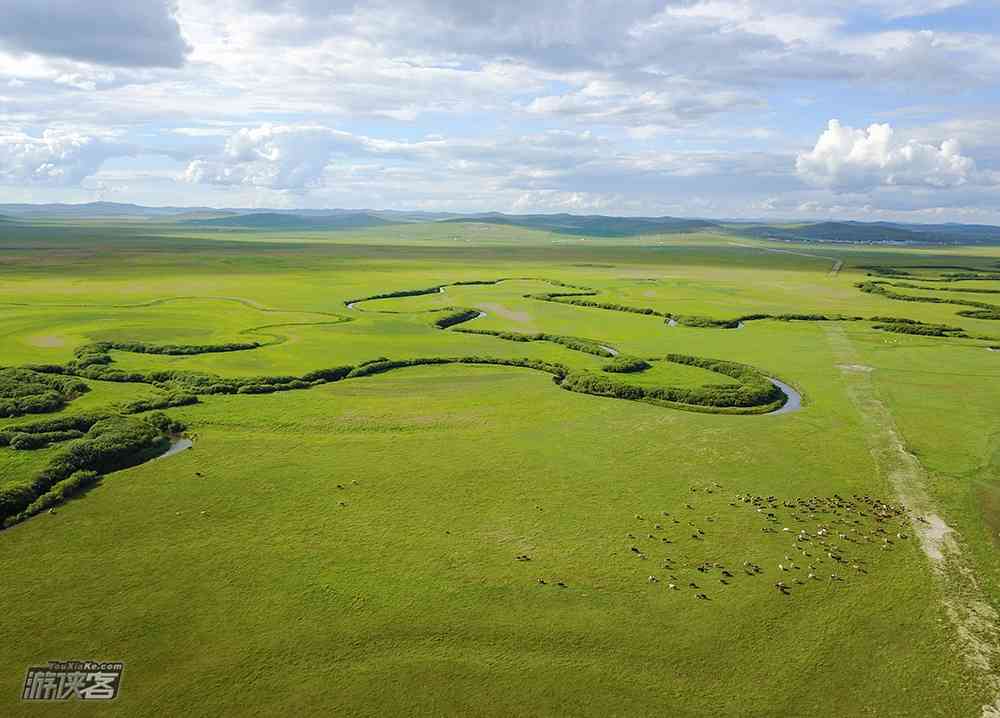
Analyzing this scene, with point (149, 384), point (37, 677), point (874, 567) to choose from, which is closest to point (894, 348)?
point (874, 567)

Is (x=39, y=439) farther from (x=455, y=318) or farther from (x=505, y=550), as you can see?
(x=455, y=318)

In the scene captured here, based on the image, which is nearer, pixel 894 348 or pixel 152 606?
pixel 152 606

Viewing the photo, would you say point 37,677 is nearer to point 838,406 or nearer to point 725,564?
point 725,564

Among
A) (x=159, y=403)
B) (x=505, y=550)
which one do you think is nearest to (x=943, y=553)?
(x=505, y=550)

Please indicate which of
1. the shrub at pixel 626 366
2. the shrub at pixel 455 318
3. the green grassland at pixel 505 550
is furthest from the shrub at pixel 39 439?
the shrub at pixel 455 318

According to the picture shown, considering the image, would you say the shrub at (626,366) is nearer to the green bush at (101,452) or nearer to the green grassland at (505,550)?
the green grassland at (505,550)

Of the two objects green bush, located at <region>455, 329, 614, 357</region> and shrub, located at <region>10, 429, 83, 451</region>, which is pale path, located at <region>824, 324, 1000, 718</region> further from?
shrub, located at <region>10, 429, 83, 451</region>

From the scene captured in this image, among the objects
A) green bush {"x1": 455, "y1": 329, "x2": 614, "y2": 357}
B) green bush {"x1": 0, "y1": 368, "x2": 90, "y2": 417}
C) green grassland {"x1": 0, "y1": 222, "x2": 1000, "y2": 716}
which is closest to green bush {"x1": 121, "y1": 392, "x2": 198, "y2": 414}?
green grassland {"x1": 0, "y1": 222, "x2": 1000, "y2": 716}
